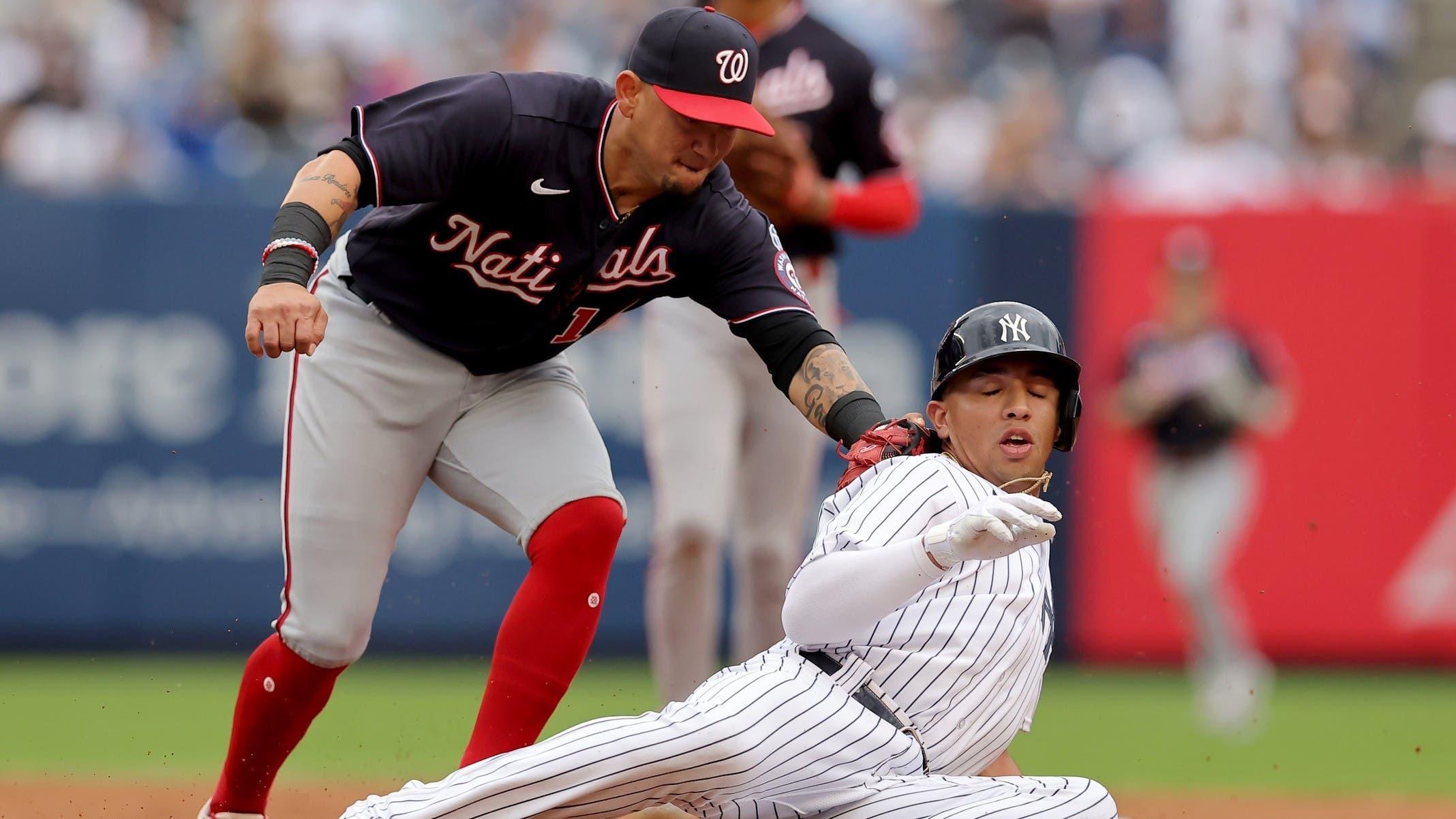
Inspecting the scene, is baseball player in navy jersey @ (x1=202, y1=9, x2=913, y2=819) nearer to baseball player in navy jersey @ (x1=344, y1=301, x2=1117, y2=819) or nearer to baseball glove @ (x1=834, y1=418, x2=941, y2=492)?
baseball glove @ (x1=834, y1=418, x2=941, y2=492)

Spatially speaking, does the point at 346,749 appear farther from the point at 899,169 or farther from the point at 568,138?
the point at 568,138

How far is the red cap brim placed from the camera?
3801 mm

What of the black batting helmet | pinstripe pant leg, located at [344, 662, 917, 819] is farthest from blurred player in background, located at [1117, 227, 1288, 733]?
pinstripe pant leg, located at [344, 662, 917, 819]

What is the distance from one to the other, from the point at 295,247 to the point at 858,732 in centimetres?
141

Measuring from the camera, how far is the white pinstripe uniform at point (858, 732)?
3172 millimetres

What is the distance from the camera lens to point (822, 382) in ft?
13.4

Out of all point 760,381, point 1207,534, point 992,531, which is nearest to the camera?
point 992,531

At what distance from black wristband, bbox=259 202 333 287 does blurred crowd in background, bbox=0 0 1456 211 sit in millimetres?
5460

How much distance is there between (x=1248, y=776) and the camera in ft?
21.7

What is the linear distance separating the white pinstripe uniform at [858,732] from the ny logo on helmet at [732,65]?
920mm

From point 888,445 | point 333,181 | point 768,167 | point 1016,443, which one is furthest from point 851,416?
point 768,167

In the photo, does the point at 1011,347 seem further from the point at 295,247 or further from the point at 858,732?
the point at 295,247

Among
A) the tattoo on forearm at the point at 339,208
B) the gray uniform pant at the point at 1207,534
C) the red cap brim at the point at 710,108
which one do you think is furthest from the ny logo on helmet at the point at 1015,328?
the gray uniform pant at the point at 1207,534

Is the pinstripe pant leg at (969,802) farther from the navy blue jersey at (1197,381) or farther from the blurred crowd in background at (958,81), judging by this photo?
the blurred crowd in background at (958,81)
